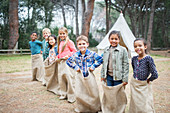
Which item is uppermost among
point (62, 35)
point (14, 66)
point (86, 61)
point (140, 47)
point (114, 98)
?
point (62, 35)

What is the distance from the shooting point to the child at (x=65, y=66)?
3574 millimetres

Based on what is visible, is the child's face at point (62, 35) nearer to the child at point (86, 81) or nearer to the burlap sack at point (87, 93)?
the child at point (86, 81)

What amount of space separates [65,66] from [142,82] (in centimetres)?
182

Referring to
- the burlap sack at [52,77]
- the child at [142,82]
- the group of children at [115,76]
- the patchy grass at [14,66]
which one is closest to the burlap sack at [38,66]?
the burlap sack at [52,77]

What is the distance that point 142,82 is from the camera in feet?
7.66

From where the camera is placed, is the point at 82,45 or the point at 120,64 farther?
the point at 82,45

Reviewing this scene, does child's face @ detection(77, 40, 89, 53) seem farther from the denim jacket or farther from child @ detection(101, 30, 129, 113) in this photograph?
the denim jacket

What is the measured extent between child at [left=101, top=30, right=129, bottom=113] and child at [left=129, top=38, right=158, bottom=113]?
15 cm

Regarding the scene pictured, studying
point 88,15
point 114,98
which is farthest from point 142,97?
point 88,15

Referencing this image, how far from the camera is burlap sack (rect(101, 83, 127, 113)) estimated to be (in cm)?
243

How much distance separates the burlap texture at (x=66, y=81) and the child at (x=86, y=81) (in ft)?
2.30

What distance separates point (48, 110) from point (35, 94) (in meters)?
1.12

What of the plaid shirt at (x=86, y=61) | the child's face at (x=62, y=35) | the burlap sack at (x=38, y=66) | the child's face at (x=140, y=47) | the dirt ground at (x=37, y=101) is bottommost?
the dirt ground at (x=37, y=101)

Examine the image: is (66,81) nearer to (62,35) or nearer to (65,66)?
(65,66)
